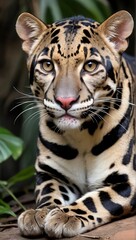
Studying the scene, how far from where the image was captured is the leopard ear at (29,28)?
5.20m

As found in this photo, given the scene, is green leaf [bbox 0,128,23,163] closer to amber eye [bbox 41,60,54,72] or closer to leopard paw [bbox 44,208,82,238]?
amber eye [bbox 41,60,54,72]

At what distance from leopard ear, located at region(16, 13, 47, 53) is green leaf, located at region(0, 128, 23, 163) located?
100 centimetres

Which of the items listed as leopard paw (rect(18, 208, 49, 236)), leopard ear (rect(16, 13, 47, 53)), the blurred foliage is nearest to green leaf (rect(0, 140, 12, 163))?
leopard ear (rect(16, 13, 47, 53))

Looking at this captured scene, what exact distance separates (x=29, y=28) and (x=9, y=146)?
1170 millimetres

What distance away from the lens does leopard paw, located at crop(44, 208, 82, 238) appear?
15.3 feet

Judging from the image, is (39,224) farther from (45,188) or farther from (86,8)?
(86,8)

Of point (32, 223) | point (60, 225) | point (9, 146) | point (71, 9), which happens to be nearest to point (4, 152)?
point (9, 146)

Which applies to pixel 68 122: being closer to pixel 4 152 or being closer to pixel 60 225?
pixel 60 225

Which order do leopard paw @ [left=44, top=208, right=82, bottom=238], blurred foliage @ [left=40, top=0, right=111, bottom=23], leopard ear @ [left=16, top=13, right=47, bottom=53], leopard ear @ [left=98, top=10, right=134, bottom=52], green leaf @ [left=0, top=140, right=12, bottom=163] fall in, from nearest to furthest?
1. leopard paw @ [left=44, top=208, right=82, bottom=238]
2. leopard ear @ [left=98, top=10, right=134, bottom=52]
3. leopard ear @ [left=16, top=13, right=47, bottom=53]
4. green leaf @ [left=0, top=140, right=12, bottom=163]
5. blurred foliage @ [left=40, top=0, right=111, bottom=23]

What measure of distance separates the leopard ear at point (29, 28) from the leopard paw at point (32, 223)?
1.12m

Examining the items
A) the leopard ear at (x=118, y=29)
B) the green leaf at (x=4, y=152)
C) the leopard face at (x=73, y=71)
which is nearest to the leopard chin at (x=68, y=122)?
the leopard face at (x=73, y=71)

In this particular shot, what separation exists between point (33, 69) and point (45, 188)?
0.80 meters

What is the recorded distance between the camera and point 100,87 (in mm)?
4961

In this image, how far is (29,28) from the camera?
5.25 meters
